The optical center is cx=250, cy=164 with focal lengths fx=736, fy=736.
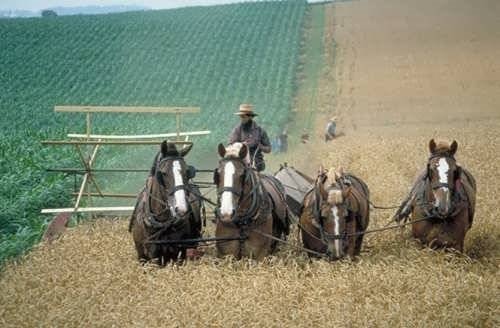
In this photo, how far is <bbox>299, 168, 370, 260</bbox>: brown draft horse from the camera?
8227 millimetres

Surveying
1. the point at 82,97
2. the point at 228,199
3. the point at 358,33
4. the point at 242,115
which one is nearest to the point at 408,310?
the point at 228,199

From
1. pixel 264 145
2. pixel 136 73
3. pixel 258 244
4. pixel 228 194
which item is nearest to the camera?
pixel 228 194

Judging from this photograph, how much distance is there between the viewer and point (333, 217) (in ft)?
27.0

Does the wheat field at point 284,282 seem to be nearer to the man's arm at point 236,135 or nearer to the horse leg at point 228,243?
the horse leg at point 228,243

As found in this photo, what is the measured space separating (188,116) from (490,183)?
1851 centimetres

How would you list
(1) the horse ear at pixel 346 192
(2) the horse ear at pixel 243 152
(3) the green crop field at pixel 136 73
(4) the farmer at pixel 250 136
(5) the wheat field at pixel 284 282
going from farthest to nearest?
1. (3) the green crop field at pixel 136 73
2. (4) the farmer at pixel 250 136
3. (2) the horse ear at pixel 243 152
4. (1) the horse ear at pixel 346 192
5. (5) the wheat field at pixel 284 282

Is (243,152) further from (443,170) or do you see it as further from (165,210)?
(443,170)

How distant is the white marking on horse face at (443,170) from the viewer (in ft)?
29.4

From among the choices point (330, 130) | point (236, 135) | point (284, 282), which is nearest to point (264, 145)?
point (236, 135)

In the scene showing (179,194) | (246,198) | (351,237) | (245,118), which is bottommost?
(351,237)

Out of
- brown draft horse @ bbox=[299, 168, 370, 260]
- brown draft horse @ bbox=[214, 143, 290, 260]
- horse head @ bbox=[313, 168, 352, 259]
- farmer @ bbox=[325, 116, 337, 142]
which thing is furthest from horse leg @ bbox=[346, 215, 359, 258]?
farmer @ bbox=[325, 116, 337, 142]

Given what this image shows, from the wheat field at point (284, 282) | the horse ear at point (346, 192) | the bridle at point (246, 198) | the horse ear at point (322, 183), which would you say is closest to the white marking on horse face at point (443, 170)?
the wheat field at point (284, 282)

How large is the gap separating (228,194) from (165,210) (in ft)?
2.98

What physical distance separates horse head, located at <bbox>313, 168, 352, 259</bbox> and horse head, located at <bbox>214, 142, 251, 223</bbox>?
92 cm
